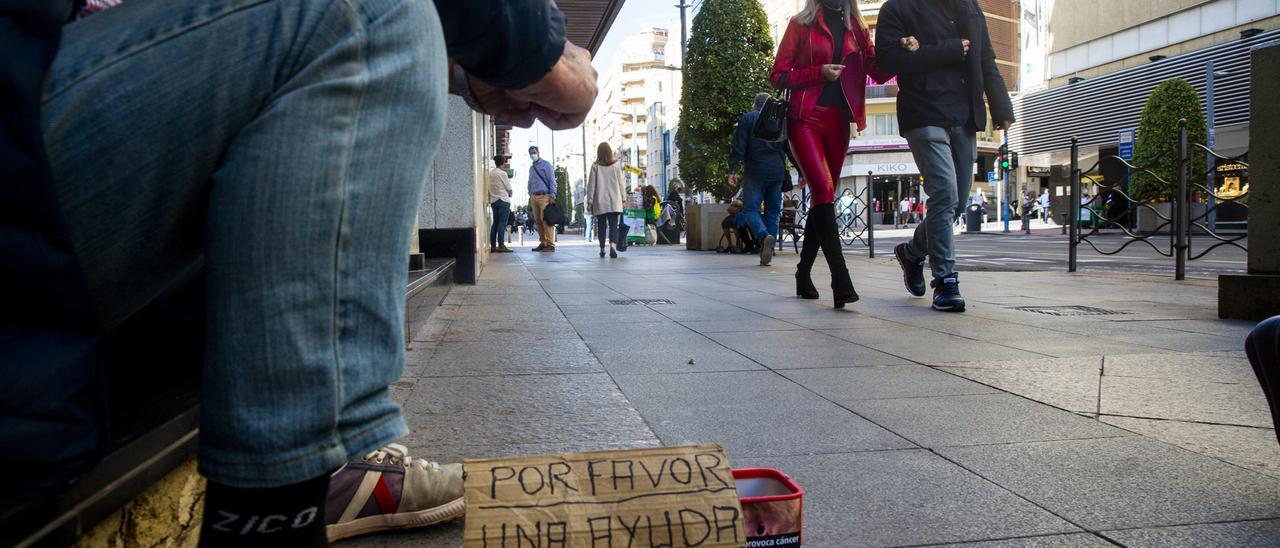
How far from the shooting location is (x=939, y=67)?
5.50 metres

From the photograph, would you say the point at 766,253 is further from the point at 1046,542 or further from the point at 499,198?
the point at 1046,542

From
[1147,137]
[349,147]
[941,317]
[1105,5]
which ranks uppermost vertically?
[1105,5]

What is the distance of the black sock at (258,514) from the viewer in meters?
0.84

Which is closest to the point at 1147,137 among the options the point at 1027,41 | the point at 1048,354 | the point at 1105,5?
the point at 1105,5

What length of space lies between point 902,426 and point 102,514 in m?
1.95

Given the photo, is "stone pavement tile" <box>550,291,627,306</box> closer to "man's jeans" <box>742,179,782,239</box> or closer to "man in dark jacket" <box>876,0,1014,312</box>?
"man in dark jacket" <box>876,0,1014,312</box>

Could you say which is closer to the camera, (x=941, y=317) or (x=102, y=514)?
(x=102, y=514)

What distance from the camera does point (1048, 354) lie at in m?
3.74

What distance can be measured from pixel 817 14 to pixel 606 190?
9291 mm

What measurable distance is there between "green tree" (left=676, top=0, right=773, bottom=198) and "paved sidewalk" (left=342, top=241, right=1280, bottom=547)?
17.1 metres

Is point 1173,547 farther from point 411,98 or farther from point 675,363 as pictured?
point 675,363

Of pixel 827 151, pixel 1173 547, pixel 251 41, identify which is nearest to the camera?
pixel 251 41

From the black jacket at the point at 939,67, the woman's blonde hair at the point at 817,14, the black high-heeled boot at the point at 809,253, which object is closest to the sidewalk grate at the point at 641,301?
the black high-heeled boot at the point at 809,253

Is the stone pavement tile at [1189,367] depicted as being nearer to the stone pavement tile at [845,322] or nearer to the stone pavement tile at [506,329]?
the stone pavement tile at [845,322]
